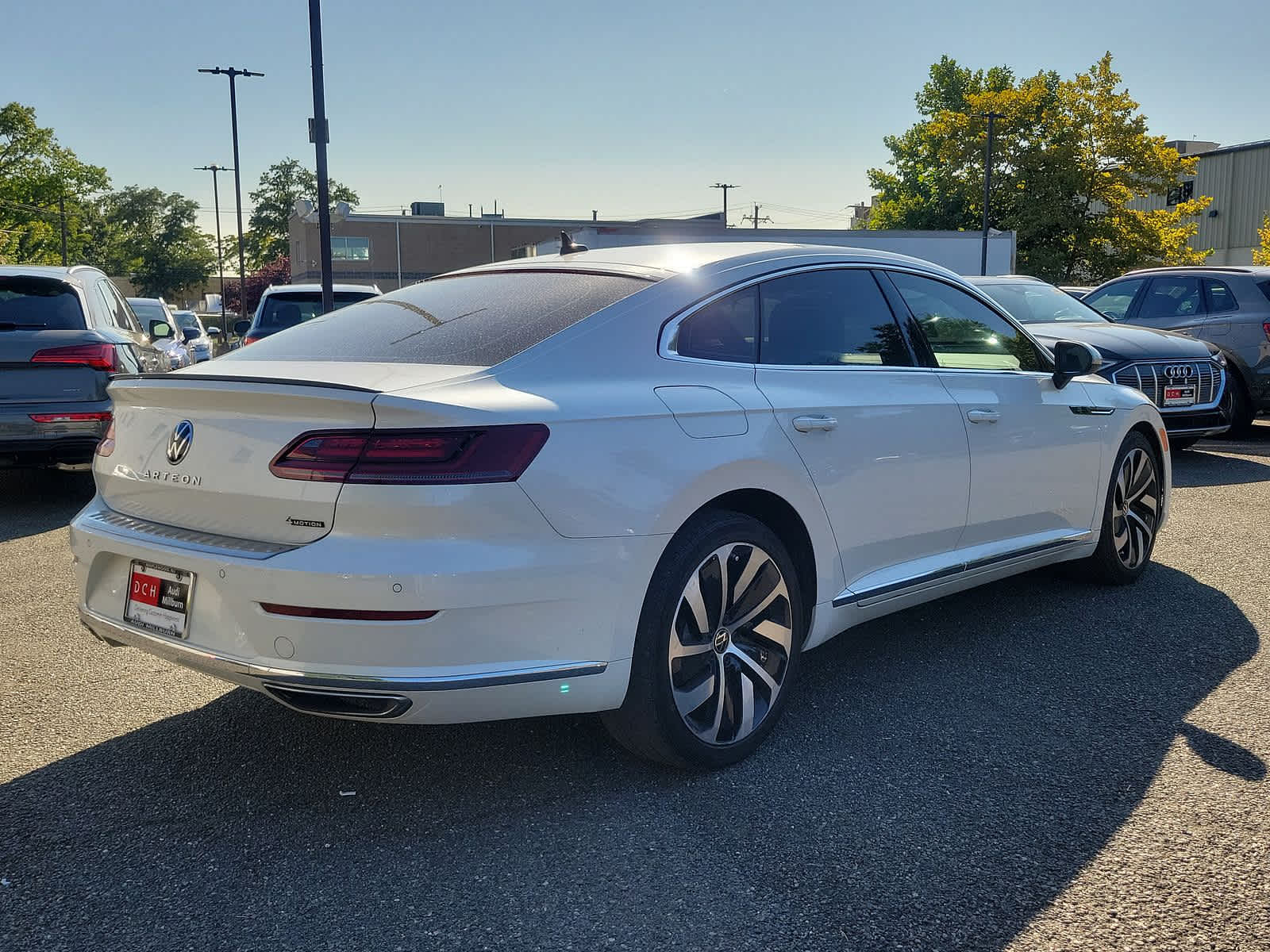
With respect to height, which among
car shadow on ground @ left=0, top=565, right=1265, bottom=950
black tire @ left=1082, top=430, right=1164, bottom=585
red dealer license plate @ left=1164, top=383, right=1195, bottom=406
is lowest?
car shadow on ground @ left=0, top=565, right=1265, bottom=950

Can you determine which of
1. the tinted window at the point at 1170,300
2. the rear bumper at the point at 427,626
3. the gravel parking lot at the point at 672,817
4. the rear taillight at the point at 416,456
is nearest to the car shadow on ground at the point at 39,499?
the gravel parking lot at the point at 672,817

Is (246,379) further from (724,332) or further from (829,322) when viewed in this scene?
(829,322)

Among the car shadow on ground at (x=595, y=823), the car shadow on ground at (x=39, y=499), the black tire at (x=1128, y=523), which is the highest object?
the black tire at (x=1128, y=523)

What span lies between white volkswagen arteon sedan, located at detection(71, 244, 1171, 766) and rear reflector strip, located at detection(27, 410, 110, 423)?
14.4 ft

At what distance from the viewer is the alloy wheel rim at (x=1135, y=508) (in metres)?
5.52

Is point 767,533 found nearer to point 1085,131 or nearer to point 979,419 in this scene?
point 979,419

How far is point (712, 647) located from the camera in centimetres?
342

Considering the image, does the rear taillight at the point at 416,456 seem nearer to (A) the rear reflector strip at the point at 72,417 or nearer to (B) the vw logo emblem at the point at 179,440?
(B) the vw logo emblem at the point at 179,440

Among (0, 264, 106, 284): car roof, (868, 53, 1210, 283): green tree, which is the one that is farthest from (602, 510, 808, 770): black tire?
(868, 53, 1210, 283): green tree

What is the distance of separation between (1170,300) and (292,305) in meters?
10.1

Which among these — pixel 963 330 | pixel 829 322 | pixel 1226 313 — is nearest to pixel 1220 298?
pixel 1226 313

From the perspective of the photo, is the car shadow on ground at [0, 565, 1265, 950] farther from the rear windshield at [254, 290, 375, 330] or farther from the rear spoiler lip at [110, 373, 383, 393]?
the rear windshield at [254, 290, 375, 330]

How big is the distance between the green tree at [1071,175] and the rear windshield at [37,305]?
1733 inches

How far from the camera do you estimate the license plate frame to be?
9617 millimetres
